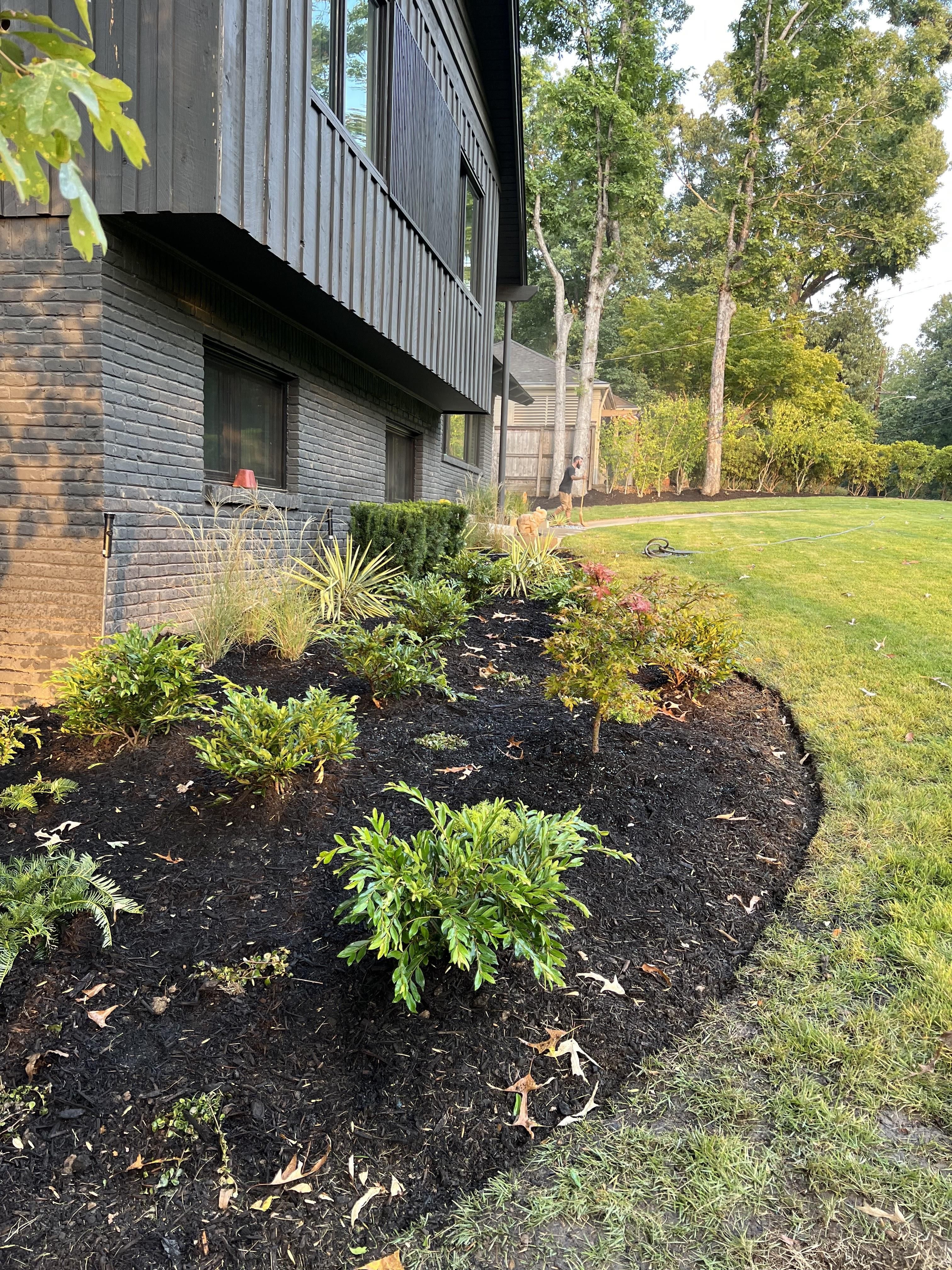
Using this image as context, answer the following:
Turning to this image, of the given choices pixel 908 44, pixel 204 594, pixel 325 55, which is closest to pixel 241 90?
pixel 325 55

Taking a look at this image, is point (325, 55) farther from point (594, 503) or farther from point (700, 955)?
point (594, 503)

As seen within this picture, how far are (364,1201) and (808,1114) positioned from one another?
1053 millimetres

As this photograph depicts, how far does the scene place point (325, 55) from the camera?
17.2ft

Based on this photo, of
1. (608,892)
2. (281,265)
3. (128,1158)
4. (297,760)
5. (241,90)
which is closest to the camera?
(128,1158)

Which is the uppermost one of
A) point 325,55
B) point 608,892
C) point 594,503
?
point 325,55

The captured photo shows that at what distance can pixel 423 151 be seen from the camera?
762cm

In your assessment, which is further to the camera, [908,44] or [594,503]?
[908,44]

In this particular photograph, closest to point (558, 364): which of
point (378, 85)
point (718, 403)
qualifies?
point (718, 403)

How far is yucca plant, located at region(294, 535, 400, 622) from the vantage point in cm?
551

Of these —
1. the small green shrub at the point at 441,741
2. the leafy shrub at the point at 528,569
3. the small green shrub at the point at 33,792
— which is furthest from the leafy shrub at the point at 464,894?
the leafy shrub at the point at 528,569

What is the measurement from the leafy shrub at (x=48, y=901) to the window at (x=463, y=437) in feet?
35.1

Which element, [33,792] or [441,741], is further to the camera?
[441,741]

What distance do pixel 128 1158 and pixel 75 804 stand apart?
5.26 ft

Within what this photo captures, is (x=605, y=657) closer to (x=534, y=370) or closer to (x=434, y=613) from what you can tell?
(x=434, y=613)
